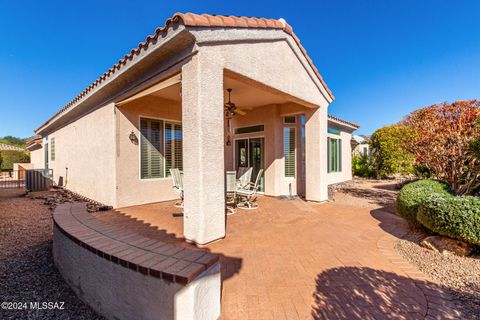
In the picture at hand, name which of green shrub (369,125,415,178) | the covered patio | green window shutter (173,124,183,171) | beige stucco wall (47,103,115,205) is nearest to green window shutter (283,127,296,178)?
the covered patio

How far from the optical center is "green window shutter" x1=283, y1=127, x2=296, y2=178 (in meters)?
9.60

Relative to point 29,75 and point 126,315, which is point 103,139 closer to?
point 126,315

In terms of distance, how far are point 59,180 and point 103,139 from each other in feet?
23.3

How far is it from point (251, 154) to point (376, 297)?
7746 mm

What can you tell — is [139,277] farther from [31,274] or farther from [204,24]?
[204,24]

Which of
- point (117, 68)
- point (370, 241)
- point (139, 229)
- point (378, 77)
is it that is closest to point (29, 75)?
point (117, 68)

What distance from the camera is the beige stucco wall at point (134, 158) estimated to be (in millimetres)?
7043

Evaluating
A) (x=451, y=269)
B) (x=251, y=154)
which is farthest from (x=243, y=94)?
(x=451, y=269)

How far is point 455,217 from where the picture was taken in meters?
3.74

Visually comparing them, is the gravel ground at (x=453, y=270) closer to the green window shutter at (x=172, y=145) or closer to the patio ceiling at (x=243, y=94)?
the patio ceiling at (x=243, y=94)

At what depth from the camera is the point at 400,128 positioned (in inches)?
576

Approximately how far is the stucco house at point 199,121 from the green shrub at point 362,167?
6308mm

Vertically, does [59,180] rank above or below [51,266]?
above

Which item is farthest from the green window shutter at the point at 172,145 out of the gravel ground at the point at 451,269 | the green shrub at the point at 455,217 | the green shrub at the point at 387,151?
the green shrub at the point at 387,151
